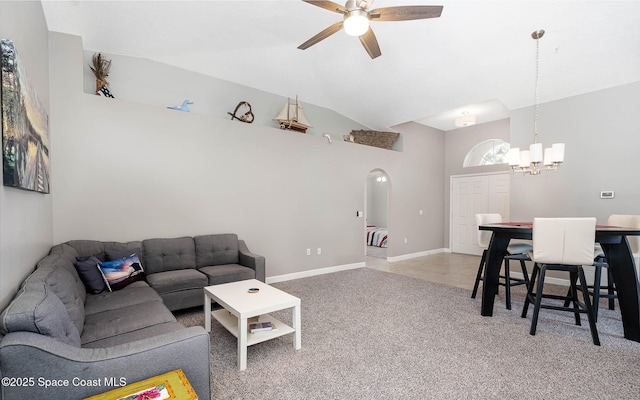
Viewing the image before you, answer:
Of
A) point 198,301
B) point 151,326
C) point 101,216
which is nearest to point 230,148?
point 101,216

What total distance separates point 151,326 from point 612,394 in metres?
3.08

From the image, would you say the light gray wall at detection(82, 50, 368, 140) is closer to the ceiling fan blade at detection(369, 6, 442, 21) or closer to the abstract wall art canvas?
the abstract wall art canvas

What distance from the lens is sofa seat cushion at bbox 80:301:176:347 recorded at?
1.89 m

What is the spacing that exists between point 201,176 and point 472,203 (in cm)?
608

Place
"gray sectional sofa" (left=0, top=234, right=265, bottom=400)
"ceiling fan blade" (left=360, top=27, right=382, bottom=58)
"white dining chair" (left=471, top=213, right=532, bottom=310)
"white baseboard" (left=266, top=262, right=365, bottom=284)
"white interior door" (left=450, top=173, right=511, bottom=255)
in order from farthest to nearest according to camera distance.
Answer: "white interior door" (left=450, top=173, right=511, bottom=255) < "white baseboard" (left=266, top=262, right=365, bottom=284) < "white dining chair" (left=471, top=213, right=532, bottom=310) < "ceiling fan blade" (left=360, top=27, right=382, bottom=58) < "gray sectional sofa" (left=0, top=234, right=265, bottom=400)

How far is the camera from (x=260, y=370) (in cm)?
219

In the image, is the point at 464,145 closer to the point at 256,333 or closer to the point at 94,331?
the point at 256,333

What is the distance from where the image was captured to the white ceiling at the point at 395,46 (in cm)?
316

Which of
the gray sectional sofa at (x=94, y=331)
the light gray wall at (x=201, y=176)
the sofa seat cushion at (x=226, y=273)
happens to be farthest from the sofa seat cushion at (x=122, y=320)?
the light gray wall at (x=201, y=176)

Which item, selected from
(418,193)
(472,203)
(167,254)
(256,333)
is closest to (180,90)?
(167,254)

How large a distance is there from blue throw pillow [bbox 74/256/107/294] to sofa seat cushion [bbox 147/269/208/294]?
0.45 meters

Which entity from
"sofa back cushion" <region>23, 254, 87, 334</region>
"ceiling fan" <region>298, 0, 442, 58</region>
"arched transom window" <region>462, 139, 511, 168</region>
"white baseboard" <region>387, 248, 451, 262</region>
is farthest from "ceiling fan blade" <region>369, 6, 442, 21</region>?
"arched transom window" <region>462, 139, 511, 168</region>

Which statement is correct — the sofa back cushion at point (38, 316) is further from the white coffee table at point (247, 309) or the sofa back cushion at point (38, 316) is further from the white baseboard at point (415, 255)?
the white baseboard at point (415, 255)

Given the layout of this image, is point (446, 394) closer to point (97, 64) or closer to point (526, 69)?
point (526, 69)
